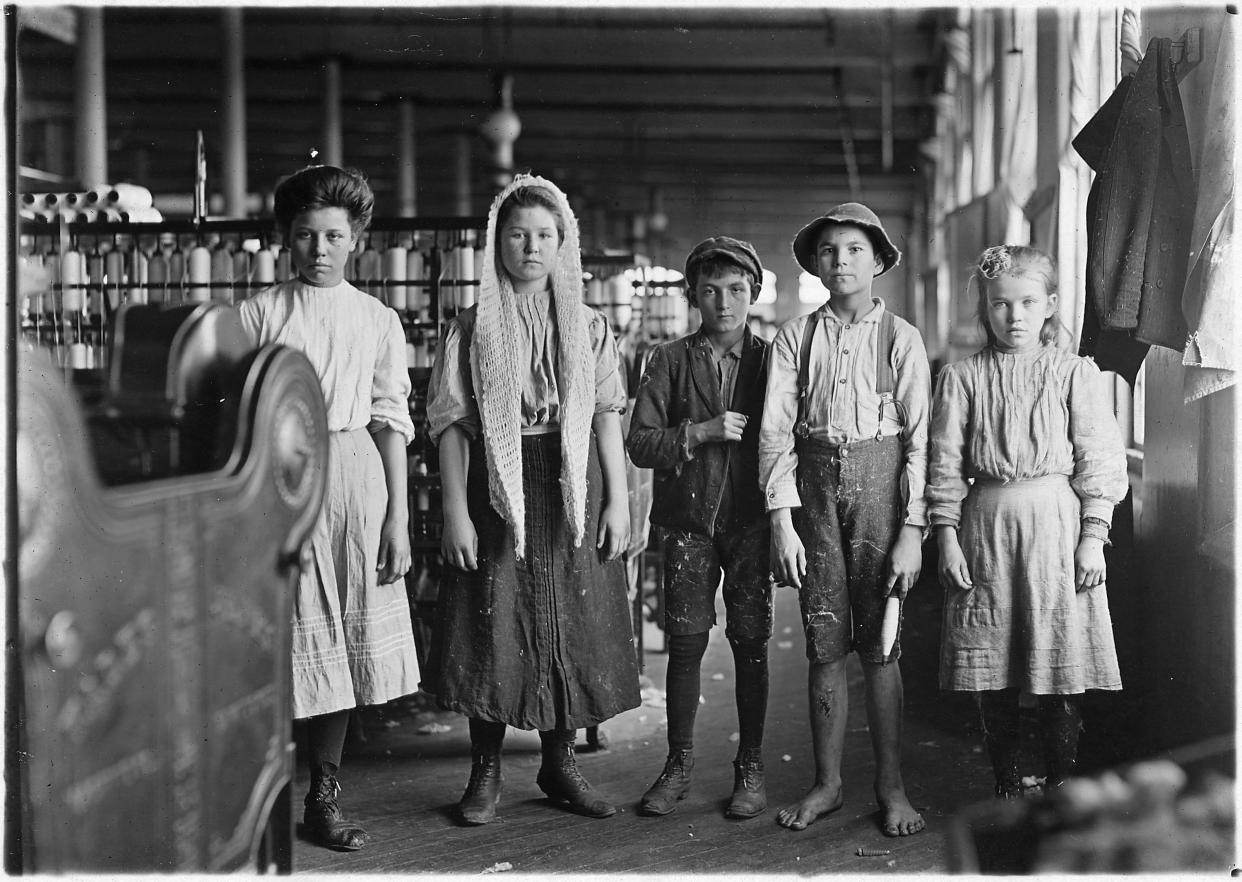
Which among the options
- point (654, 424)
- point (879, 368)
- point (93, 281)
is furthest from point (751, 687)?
point (93, 281)

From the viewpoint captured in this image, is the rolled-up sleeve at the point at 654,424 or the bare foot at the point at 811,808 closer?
the bare foot at the point at 811,808

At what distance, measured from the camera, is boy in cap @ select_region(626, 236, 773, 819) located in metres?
2.90

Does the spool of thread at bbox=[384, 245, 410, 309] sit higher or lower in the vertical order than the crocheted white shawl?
higher

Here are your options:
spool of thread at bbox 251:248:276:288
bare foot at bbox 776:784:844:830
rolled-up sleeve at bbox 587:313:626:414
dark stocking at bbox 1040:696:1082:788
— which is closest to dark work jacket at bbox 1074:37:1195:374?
dark stocking at bbox 1040:696:1082:788

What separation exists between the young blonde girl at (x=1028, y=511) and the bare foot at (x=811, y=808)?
1.28 ft

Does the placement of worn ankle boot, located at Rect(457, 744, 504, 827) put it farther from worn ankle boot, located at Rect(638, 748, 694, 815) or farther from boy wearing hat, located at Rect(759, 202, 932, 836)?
boy wearing hat, located at Rect(759, 202, 932, 836)

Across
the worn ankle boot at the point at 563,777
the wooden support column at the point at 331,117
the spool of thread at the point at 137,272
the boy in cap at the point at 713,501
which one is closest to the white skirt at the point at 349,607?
the worn ankle boot at the point at 563,777

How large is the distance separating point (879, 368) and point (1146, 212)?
712 mm

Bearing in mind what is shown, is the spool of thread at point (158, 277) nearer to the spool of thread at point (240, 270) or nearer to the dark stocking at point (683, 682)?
the spool of thread at point (240, 270)

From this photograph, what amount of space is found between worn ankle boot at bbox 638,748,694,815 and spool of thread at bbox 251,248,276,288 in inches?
101

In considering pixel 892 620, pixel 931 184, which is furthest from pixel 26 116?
pixel 931 184

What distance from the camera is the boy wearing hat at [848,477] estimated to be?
108 inches

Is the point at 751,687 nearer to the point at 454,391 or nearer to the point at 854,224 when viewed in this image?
the point at 454,391

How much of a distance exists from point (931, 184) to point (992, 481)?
34.6 feet
